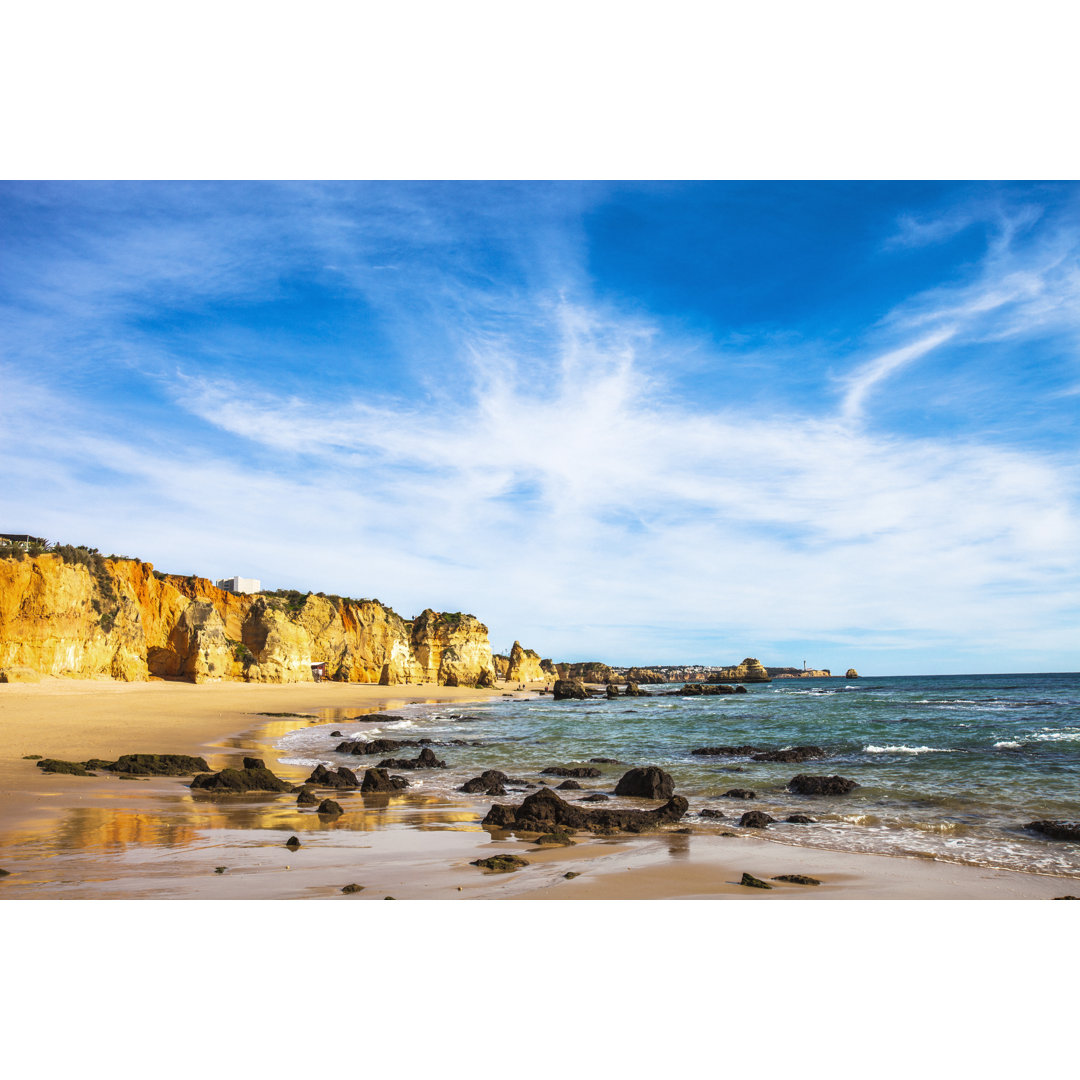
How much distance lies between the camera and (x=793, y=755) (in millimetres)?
17953

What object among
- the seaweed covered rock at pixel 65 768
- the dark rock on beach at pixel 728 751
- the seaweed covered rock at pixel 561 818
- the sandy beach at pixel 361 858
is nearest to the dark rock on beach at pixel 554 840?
the sandy beach at pixel 361 858

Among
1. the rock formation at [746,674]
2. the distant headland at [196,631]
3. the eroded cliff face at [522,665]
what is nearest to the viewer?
the distant headland at [196,631]

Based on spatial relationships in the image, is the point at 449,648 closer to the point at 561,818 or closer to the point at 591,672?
the point at 561,818

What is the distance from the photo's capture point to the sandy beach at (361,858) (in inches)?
219

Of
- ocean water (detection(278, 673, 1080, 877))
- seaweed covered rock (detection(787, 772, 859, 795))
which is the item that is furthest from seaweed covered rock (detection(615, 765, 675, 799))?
seaweed covered rock (detection(787, 772, 859, 795))

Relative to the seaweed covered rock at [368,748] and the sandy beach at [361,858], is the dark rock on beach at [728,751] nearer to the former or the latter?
the seaweed covered rock at [368,748]

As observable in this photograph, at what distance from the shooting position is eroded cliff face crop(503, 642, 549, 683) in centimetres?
10406

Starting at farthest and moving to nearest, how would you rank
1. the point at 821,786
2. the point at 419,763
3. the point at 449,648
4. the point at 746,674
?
1. the point at 746,674
2. the point at 449,648
3. the point at 419,763
4. the point at 821,786

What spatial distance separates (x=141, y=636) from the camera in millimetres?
38375

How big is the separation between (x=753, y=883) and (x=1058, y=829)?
4950mm

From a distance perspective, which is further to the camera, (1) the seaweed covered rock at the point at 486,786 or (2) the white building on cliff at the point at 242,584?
(2) the white building on cliff at the point at 242,584

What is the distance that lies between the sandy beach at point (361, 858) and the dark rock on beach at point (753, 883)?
0.14 meters

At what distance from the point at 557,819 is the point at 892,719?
27.1 metres

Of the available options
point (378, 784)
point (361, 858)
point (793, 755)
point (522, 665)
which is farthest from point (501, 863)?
point (522, 665)
